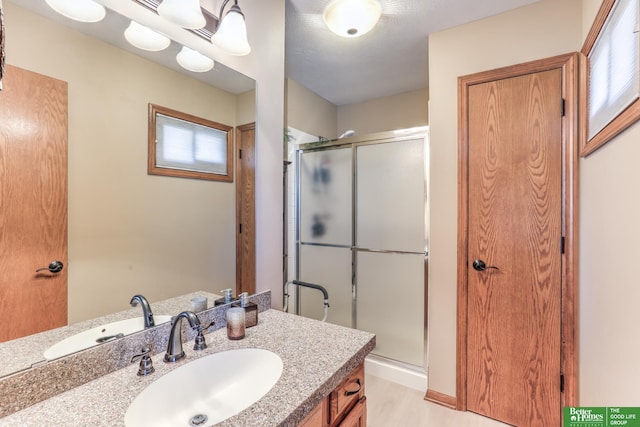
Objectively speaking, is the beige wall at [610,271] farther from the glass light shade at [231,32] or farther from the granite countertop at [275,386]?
the glass light shade at [231,32]

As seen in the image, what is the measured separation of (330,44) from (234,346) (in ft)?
6.55

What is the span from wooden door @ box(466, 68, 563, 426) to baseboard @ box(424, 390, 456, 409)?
0.35 ft

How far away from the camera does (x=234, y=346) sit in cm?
103

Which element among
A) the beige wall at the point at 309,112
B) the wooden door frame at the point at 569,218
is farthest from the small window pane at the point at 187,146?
the wooden door frame at the point at 569,218

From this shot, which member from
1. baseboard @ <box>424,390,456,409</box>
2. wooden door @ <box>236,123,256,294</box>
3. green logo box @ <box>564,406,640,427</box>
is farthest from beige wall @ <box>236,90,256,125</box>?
baseboard @ <box>424,390,456,409</box>

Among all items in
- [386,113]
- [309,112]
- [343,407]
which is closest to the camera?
[343,407]

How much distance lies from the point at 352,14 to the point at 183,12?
919 mm

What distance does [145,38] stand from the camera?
98 centimetres

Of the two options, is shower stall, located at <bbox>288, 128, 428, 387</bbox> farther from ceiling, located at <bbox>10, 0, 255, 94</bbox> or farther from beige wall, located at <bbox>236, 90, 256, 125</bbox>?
ceiling, located at <bbox>10, 0, 255, 94</bbox>

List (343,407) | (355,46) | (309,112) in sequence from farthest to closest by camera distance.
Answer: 1. (309,112)
2. (355,46)
3. (343,407)

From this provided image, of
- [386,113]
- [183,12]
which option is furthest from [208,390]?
[386,113]

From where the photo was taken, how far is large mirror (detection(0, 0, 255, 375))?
789 millimetres

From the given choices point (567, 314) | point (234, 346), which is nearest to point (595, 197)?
point (567, 314)

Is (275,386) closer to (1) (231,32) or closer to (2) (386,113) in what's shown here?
(1) (231,32)
